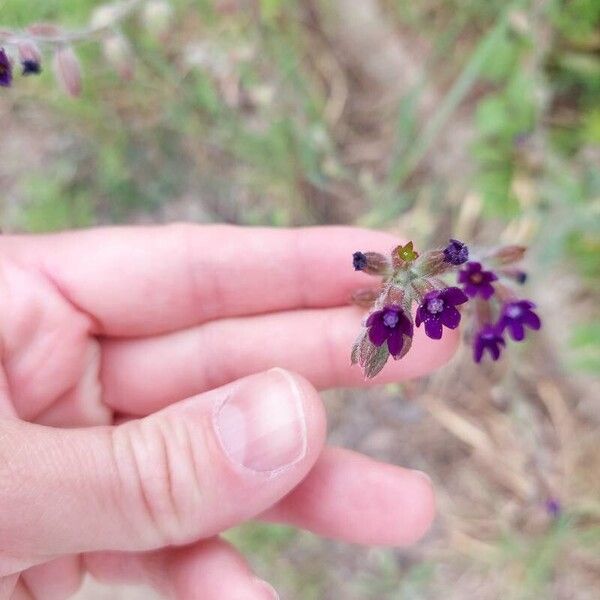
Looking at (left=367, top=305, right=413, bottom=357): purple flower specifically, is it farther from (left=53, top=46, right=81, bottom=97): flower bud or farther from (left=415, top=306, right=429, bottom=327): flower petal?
(left=53, top=46, right=81, bottom=97): flower bud

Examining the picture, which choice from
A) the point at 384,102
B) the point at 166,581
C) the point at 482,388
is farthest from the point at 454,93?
the point at 166,581

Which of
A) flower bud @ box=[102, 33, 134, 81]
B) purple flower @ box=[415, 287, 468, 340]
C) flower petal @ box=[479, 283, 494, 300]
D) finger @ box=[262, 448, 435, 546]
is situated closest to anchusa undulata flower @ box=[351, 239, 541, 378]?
purple flower @ box=[415, 287, 468, 340]

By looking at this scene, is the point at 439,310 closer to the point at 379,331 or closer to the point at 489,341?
the point at 379,331

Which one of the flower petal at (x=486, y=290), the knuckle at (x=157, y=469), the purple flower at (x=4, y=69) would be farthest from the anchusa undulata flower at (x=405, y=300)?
the purple flower at (x=4, y=69)

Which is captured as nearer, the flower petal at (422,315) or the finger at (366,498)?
the flower petal at (422,315)

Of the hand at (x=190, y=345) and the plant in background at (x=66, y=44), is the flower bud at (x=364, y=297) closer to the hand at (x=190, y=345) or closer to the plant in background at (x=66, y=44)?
the hand at (x=190, y=345)

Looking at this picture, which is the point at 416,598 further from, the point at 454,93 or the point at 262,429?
the point at 454,93
